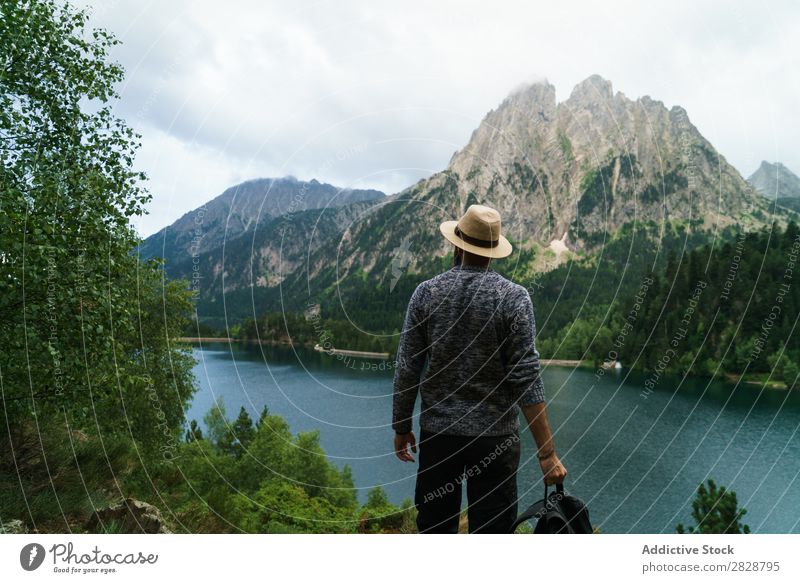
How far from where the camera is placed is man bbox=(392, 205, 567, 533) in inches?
132

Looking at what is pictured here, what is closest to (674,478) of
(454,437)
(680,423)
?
(680,423)

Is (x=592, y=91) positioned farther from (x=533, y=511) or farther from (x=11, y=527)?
(x=11, y=527)

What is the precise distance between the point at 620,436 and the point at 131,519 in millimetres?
43995

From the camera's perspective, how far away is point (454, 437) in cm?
342

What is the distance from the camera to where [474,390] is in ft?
11.1

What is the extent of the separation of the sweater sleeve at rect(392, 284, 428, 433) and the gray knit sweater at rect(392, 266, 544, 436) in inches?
2.5

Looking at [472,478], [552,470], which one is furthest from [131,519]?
[552,470]

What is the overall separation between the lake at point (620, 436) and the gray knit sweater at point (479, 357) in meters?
18.3

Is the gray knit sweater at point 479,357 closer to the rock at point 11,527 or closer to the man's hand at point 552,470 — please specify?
the man's hand at point 552,470

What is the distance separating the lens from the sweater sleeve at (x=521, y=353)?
10.8ft

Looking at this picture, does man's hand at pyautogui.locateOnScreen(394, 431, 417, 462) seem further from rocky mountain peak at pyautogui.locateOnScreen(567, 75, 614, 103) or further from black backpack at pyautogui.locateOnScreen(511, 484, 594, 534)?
rocky mountain peak at pyautogui.locateOnScreen(567, 75, 614, 103)

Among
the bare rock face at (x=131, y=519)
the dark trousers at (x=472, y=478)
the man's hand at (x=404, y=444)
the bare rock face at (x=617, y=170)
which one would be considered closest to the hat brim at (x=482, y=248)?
the dark trousers at (x=472, y=478)
